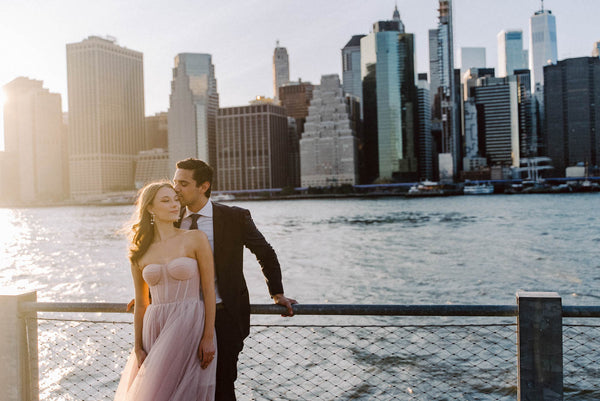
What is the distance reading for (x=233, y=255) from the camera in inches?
156

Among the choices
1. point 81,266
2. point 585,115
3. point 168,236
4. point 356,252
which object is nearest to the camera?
point 168,236

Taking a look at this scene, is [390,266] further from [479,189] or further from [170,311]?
[479,189]

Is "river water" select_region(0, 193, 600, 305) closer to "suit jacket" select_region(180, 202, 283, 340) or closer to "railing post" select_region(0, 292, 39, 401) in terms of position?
"railing post" select_region(0, 292, 39, 401)

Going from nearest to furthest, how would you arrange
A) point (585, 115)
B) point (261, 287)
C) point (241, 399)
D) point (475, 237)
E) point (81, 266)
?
point (241, 399)
point (261, 287)
point (81, 266)
point (475, 237)
point (585, 115)

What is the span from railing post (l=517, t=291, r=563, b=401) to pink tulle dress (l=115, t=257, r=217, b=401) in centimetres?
201

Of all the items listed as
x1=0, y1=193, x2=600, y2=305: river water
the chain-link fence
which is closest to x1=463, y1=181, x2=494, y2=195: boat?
x1=0, y1=193, x2=600, y2=305: river water

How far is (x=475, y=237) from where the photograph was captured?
45.6 m

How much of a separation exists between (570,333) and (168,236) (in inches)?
511

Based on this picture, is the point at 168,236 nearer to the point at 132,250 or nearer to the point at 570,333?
the point at 132,250

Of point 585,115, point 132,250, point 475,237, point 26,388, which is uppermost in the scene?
point 585,115

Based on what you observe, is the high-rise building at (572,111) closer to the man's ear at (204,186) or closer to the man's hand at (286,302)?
the man's hand at (286,302)

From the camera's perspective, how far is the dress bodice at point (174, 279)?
365cm

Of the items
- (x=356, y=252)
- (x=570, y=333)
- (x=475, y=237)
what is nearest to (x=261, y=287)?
(x=570, y=333)

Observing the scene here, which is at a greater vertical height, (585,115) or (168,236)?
(585,115)
